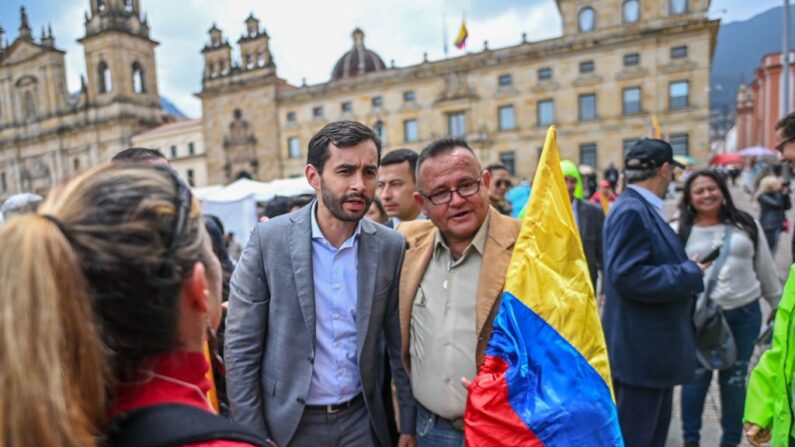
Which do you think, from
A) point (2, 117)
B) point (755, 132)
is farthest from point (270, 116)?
point (755, 132)

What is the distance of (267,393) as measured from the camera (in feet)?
7.25

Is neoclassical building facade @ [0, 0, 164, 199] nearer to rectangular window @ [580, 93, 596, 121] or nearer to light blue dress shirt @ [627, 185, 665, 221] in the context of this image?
rectangular window @ [580, 93, 596, 121]

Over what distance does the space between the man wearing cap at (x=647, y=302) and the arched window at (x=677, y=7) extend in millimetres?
32616

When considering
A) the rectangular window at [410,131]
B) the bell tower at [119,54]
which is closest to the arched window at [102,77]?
the bell tower at [119,54]

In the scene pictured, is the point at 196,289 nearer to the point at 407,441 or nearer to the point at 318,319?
the point at 318,319

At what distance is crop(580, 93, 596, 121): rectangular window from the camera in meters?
31.7

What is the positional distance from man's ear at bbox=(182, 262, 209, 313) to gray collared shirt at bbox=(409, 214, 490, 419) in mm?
1356

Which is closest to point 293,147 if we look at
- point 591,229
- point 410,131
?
point 410,131

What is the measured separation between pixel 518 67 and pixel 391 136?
34.0ft

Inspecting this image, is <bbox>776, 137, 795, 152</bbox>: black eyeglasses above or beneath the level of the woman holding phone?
above

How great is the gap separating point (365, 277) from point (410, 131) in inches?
1365

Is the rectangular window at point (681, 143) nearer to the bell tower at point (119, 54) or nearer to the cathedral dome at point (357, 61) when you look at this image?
the cathedral dome at point (357, 61)

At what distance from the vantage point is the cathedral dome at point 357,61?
4319cm

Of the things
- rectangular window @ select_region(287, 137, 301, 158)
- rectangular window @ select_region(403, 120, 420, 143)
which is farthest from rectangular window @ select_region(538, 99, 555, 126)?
rectangular window @ select_region(287, 137, 301, 158)
